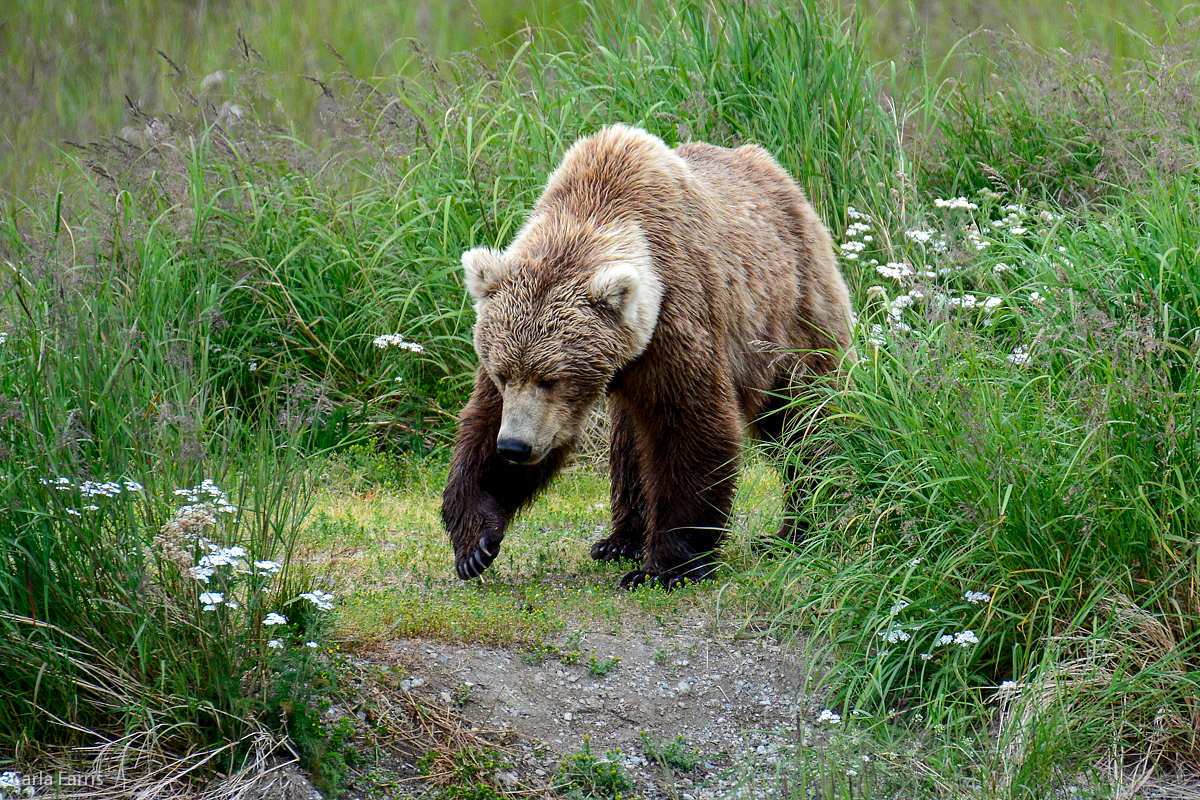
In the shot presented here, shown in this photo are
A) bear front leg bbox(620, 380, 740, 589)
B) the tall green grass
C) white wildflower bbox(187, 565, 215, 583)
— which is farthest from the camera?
the tall green grass

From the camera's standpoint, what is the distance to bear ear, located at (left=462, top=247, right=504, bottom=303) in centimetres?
430

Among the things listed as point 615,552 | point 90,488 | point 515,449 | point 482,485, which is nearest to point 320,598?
point 90,488

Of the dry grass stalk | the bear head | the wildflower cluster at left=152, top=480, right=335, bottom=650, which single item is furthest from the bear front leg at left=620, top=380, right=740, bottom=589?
the wildflower cluster at left=152, top=480, right=335, bottom=650

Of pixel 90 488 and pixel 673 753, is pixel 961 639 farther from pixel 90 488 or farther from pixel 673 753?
pixel 90 488

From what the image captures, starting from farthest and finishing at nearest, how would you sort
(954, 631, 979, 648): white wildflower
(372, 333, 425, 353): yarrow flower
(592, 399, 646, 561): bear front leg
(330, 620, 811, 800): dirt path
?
(372, 333, 425, 353): yarrow flower → (592, 399, 646, 561): bear front leg → (330, 620, 811, 800): dirt path → (954, 631, 979, 648): white wildflower

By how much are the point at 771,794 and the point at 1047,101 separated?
5.16 m

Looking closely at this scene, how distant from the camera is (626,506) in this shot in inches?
198

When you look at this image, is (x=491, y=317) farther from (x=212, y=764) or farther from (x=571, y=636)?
(x=212, y=764)

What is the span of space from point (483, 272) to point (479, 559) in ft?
3.67

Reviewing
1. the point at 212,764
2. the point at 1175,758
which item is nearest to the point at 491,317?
the point at 212,764

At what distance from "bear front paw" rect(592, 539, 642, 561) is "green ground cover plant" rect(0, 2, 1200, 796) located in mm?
157

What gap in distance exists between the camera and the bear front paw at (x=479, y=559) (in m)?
4.35

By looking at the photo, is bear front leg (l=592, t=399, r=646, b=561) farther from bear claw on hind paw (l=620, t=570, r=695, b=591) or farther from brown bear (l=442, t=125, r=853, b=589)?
bear claw on hind paw (l=620, t=570, r=695, b=591)

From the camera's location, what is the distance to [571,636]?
3.85 m
